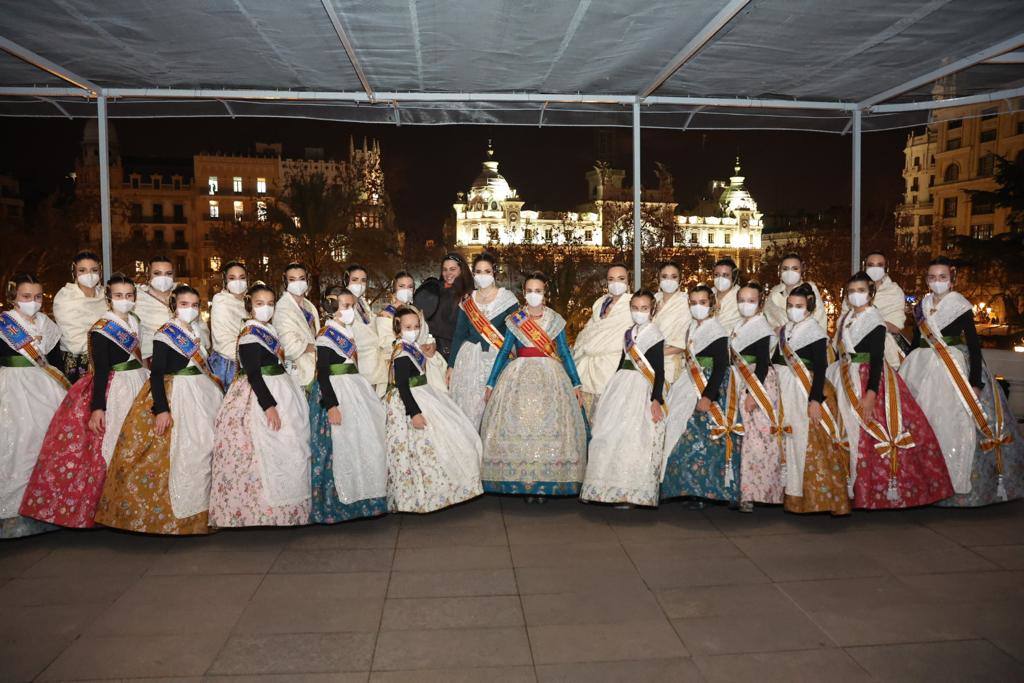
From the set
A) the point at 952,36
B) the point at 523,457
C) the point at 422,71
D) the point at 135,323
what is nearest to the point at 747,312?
the point at 523,457

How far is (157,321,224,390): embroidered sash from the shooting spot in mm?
4984

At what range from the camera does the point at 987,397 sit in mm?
5676

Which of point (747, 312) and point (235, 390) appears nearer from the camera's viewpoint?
point (235, 390)

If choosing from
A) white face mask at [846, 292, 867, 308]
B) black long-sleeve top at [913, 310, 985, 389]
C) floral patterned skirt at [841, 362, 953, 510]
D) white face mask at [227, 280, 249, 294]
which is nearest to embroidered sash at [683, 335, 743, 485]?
floral patterned skirt at [841, 362, 953, 510]

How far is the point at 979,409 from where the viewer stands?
5.57 metres

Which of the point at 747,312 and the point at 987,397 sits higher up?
the point at 747,312

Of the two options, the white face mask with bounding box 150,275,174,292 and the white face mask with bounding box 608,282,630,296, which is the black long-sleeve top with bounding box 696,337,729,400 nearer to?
the white face mask with bounding box 608,282,630,296

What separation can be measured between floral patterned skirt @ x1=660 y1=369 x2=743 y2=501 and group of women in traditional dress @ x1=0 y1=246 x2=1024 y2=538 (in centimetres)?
1

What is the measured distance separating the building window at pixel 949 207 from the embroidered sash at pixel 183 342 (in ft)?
203

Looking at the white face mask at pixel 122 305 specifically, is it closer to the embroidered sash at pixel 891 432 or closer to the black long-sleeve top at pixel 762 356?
the black long-sleeve top at pixel 762 356

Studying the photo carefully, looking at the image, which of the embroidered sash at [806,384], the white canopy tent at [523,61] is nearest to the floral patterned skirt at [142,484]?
the white canopy tent at [523,61]

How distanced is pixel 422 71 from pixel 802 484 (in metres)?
4.22

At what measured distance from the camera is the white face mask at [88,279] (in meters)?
5.53

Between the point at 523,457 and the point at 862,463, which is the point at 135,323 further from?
the point at 862,463
